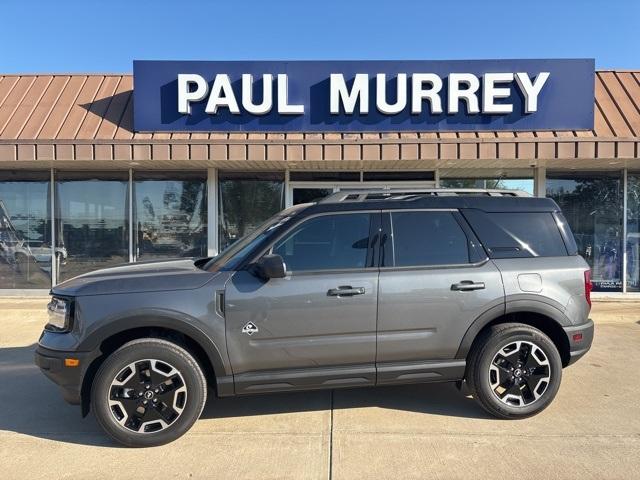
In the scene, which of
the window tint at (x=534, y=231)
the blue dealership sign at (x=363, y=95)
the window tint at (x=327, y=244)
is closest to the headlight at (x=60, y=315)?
the window tint at (x=327, y=244)

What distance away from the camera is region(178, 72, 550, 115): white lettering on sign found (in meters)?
8.04

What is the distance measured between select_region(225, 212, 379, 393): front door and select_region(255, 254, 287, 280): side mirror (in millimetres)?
125

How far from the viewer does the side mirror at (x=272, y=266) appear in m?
3.61

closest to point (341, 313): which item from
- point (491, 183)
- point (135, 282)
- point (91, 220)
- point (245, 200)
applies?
point (135, 282)

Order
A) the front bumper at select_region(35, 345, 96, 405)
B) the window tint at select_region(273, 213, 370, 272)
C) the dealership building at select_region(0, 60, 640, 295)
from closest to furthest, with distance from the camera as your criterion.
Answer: the front bumper at select_region(35, 345, 96, 405), the window tint at select_region(273, 213, 370, 272), the dealership building at select_region(0, 60, 640, 295)

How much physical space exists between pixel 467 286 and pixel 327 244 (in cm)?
120

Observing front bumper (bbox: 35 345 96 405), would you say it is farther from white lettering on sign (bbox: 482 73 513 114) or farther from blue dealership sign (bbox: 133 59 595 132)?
white lettering on sign (bbox: 482 73 513 114)

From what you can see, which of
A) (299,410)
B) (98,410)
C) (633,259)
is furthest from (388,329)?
(633,259)

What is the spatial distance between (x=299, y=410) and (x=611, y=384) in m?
3.28

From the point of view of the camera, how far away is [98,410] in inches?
141

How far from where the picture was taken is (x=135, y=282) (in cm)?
372

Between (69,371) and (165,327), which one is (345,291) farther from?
(69,371)

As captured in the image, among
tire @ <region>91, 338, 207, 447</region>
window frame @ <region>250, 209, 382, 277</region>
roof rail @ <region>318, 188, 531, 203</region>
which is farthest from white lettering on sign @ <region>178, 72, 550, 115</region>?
tire @ <region>91, 338, 207, 447</region>

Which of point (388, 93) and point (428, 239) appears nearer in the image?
point (428, 239)
